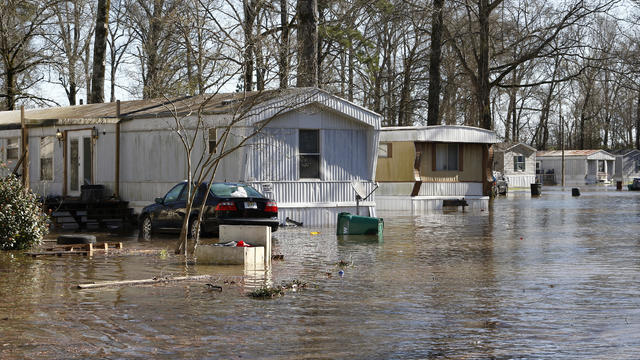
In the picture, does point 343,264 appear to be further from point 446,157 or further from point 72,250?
point 446,157

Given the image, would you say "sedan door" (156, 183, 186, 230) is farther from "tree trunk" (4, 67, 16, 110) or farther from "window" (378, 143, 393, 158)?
"tree trunk" (4, 67, 16, 110)

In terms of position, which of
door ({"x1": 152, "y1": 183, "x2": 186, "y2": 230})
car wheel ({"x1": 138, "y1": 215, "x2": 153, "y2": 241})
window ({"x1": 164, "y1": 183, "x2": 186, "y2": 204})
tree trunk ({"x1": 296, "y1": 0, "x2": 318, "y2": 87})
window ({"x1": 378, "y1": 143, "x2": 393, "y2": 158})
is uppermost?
tree trunk ({"x1": 296, "y1": 0, "x2": 318, "y2": 87})

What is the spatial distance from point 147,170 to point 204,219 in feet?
21.7

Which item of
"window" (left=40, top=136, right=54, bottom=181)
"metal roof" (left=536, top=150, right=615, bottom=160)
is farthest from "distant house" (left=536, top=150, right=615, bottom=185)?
"window" (left=40, top=136, right=54, bottom=181)

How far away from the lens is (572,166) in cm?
8819

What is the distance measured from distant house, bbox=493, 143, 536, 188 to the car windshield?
52995 millimetres

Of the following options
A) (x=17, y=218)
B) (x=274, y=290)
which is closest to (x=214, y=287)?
(x=274, y=290)

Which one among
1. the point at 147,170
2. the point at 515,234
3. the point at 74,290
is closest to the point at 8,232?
the point at 74,290

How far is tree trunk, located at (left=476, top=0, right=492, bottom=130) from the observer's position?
141 feet

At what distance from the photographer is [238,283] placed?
12617 millimetres

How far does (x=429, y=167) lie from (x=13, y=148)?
1767cm

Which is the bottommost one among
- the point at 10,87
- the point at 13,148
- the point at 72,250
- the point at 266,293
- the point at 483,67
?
the point at 266,293

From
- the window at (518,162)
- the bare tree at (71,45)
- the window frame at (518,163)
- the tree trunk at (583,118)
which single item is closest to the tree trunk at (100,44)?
the bare tree at (71,45)

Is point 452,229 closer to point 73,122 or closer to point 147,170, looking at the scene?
point 147,170
